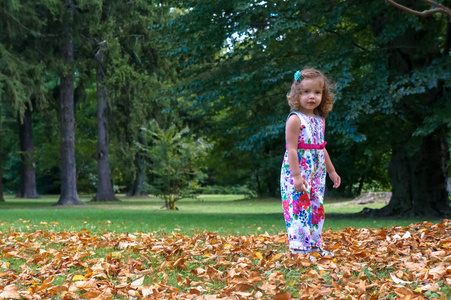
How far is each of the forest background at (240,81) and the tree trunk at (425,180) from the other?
0.02 m

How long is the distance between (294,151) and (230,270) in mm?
1154

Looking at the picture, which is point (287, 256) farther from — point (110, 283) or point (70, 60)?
point (70, 60)

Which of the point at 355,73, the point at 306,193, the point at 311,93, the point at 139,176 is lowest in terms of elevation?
the point at 306,193

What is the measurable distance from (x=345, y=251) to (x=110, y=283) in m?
2.50

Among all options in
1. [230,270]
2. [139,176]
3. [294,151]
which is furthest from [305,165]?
[139,176]

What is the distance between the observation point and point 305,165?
519cm

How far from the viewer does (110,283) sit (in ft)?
13.7

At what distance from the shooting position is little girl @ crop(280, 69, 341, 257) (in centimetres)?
517

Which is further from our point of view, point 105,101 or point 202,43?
point 105,101

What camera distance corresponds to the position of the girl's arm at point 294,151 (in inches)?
197

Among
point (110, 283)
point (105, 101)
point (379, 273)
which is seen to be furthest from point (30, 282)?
point (105, 101)

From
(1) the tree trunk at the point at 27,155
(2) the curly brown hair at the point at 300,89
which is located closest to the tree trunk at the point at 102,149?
(1) the tree trunk at the point at 27,155

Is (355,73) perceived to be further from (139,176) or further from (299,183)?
(139,176)

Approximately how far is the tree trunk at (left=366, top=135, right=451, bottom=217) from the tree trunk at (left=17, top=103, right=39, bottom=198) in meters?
23.6
